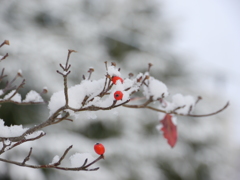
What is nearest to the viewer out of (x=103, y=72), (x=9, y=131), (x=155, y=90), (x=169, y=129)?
(x=9, y=131)

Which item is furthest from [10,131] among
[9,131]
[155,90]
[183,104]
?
[183,104]

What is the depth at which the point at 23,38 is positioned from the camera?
3033mm

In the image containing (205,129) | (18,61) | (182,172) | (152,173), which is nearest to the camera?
(18,61)

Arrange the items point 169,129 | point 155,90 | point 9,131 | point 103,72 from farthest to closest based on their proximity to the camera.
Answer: point 103,72
point 169,129
point 155,90
point 9,131

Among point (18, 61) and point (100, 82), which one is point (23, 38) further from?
point (100, 82)

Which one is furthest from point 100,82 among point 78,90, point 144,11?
point 144,11

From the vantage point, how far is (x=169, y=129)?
0.96 metres

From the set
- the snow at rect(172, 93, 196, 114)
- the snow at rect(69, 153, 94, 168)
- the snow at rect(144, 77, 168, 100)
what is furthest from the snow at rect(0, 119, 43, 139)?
the snow at rect(172, 93, 196, 114)

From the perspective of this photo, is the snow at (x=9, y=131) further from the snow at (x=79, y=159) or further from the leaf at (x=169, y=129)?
the leaf at (x=169, y=129)

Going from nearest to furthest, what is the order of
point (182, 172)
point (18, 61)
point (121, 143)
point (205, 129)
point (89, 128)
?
point (18, 61)
point (89, 128)
point (121, 143)
point (182, 172)
point (205, 129)

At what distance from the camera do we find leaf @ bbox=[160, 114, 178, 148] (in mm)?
944

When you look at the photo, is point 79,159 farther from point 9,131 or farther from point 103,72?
point 103,72

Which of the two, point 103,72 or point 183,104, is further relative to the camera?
point 103,72

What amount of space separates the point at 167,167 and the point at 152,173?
0.36 meters
